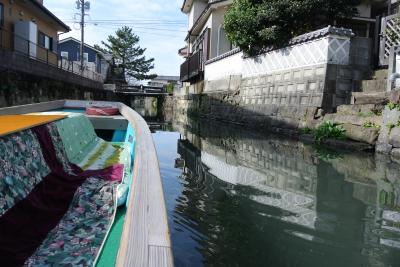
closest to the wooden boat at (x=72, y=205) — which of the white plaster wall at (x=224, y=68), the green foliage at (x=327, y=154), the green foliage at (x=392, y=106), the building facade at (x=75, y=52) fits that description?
the green foliage at (x=327, y=154)

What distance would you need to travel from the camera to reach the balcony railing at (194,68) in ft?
84.1

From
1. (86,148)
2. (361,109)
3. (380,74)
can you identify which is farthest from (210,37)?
(86,148)

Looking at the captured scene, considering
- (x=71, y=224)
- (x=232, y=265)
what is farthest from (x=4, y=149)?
(x=232, y=265)

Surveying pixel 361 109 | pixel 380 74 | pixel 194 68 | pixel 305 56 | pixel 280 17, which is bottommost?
pixel 361 109

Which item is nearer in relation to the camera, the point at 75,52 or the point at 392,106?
the point at 392,106

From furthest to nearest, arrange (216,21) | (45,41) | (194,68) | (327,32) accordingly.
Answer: (194,68)
(216,21)
(45,41)
(327,32)

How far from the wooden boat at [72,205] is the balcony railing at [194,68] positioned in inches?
864

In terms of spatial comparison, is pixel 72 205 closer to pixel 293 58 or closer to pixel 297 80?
pixel 297 80

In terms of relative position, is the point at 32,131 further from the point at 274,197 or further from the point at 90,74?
the point at 90,74

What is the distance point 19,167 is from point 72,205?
19.7 inches

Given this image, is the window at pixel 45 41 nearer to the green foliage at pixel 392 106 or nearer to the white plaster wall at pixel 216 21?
the white plaster wall at pixel 216 21

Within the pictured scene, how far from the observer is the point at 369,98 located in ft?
31.6

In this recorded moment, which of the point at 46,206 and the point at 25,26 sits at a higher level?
the point at 25,26

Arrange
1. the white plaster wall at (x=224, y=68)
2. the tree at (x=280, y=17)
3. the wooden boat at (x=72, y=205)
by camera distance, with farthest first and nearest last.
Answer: the white plaster wall at (x=224, y=68)
the tree at (x=280, y=17)
the wooden boat at (x=72, y=205)
